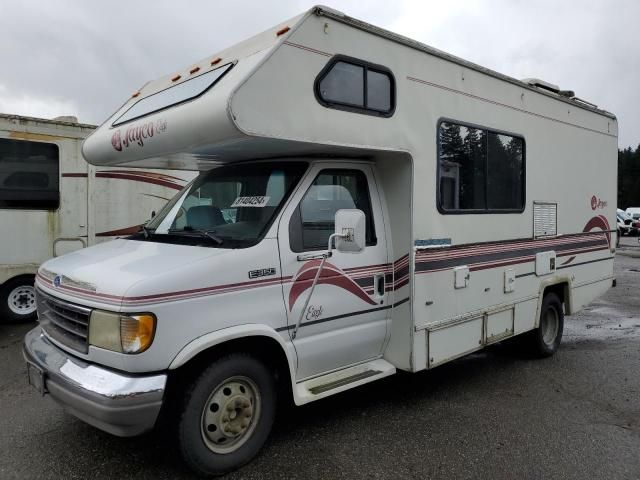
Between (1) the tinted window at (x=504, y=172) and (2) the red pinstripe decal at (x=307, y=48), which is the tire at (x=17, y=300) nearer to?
(2) the red pinstripe decal at (x=307, y=48)

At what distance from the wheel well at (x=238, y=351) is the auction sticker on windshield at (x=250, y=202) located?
3.19ft

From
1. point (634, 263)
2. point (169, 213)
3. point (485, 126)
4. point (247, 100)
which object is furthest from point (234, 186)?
point (634, 263)

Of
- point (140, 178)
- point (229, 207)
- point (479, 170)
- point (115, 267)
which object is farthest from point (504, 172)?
point (140, 178)

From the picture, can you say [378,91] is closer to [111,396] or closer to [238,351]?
[238,351]

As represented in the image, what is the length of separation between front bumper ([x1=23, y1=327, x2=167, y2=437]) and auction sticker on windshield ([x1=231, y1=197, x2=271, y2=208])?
4.53ft

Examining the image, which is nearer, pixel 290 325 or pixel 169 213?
pixel 290 325

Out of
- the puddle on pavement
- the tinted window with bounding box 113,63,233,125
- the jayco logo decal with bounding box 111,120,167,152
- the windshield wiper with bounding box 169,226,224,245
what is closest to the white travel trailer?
the tinted window with bounding box 113,63,233,125

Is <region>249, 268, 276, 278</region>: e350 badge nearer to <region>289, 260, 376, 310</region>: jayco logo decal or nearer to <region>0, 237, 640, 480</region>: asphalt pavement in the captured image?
<region>289, 260, 376, 310</region>: jayco logo decal


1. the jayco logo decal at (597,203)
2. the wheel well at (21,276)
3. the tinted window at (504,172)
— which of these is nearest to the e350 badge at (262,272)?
the tinted window at (504,172)

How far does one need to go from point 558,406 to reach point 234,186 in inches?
136

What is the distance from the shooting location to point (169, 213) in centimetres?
443

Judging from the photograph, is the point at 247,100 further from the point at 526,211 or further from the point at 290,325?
the point at 526,211

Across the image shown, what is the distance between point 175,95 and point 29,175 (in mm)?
4715

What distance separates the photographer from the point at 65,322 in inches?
135
